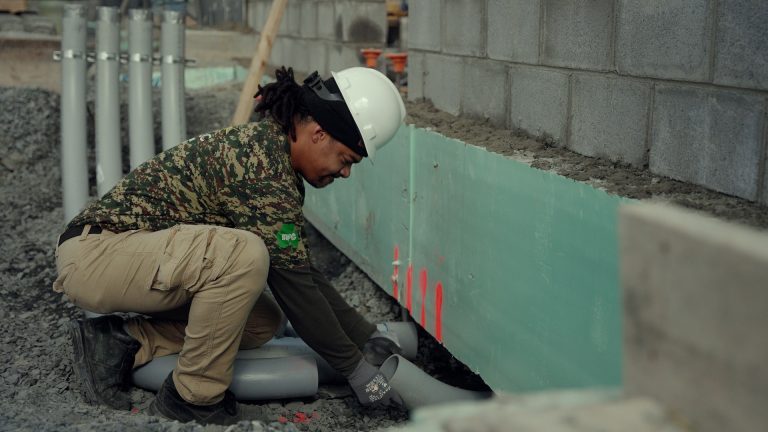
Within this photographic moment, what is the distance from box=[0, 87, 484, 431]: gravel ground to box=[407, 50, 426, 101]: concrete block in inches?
41.5

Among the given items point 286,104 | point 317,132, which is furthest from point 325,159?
point 286,104

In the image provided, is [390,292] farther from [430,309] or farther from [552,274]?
[552,274]

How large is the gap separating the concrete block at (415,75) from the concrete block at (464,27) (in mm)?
346

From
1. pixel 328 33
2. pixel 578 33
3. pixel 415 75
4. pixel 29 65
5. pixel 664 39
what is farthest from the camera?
pixel 29 65

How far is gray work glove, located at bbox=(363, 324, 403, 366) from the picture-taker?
3.57 meters

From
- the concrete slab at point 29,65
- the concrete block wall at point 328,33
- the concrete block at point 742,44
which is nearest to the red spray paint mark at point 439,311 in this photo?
the concrete block at point 742,44

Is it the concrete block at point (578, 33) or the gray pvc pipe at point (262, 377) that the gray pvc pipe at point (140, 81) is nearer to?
the gray pvc pipe at point (262, 377)

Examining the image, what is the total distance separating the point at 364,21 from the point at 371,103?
2643 mm

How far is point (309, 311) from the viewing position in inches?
121

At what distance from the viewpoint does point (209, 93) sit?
322 inches

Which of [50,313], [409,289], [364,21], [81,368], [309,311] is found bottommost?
[50,313]

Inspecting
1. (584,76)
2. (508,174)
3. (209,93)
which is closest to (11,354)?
(508,174)

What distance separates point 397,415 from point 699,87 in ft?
5.87

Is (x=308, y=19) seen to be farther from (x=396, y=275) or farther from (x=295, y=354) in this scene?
(x=295, y=354)
